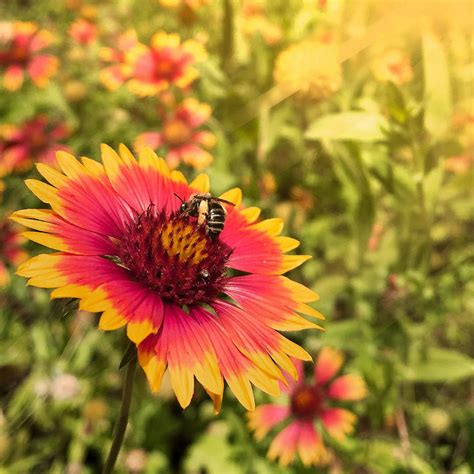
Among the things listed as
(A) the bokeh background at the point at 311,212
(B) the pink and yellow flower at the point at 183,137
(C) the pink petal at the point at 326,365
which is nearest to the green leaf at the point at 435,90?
(A) the bokeh background at the point at 311,212

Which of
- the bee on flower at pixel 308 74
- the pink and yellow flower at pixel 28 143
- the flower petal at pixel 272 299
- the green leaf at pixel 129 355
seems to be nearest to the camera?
the green leaf at pixel 129 355

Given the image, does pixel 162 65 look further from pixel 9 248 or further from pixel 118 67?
pixel 9 248

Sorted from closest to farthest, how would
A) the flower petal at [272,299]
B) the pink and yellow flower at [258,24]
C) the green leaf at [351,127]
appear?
1. the flower petal at [272,299]
2. the green leaf at [351,127]
3. the pink and yellow flower at [258,24]

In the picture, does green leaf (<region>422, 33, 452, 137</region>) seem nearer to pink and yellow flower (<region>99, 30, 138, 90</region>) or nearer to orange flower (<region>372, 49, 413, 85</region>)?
orange flower (<region>372, 49, 413, 85</region>)

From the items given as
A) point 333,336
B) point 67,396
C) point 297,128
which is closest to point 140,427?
point 67,396

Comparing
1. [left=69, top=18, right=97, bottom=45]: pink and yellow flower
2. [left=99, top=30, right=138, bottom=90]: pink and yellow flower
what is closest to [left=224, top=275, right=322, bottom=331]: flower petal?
[left=99, top=30, right=138, bottom=90]: pink and yellow flower

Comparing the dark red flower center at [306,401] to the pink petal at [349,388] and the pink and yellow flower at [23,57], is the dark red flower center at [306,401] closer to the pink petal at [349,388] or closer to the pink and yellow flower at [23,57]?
the pink petal at [349,388]

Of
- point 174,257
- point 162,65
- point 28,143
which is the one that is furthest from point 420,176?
point 28,143
